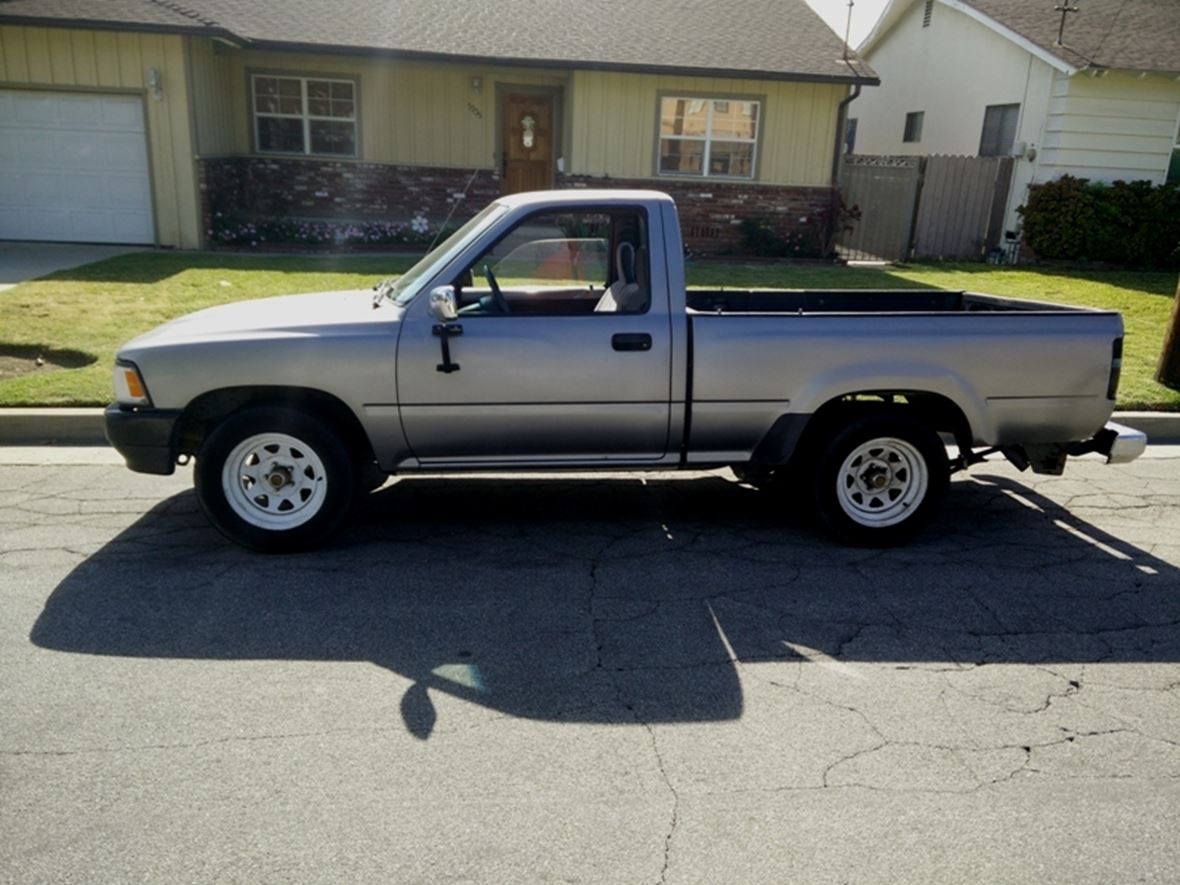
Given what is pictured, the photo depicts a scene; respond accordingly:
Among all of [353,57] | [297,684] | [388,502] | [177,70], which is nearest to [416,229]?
[353,57]

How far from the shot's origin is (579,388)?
16.8 ft

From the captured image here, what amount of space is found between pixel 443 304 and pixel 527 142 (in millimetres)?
15197

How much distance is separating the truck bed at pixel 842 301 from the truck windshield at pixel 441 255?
1598 millimetres

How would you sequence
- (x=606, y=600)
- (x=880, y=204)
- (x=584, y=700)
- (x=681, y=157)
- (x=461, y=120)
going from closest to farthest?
(x=584, y=700) → (x=606, y=600) → (x=681, y=157) → (x=461, y=120) → (x=880, y=204)

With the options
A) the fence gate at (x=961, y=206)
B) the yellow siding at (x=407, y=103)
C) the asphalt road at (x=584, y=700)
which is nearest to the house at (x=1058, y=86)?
the fence gate at (x=961, y=206)

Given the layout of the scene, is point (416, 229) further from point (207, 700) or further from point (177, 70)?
point (207, 700)

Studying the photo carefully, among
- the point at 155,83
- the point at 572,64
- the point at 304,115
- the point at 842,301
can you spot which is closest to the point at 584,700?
the point at 842,301

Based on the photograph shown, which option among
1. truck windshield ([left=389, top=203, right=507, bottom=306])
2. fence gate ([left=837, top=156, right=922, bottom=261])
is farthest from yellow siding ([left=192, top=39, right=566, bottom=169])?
truck windshield ([left=389, top=203, right=507, bottom=306])

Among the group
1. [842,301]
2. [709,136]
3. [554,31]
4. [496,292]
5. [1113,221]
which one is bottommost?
[842,301]

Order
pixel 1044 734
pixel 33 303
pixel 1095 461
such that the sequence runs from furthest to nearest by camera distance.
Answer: pixel 33 303
pixel 1095 461
pixel 1044 734

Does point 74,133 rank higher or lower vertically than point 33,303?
higher

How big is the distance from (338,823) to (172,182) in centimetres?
1524

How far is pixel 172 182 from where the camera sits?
16.0 meters

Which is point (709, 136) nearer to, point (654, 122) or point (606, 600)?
point (654, 122)
